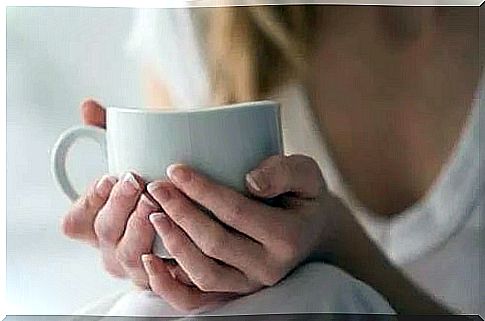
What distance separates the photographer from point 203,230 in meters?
0.54

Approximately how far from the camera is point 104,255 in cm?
55

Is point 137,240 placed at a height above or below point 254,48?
below

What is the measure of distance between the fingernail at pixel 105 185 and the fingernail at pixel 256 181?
8 cm

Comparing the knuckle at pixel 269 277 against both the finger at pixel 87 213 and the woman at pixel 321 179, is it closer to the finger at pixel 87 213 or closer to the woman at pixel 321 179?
the woman at pixel 321 179

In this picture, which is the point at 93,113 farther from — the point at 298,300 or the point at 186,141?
the point at 298,300

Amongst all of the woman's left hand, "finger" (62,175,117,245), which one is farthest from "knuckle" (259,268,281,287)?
"finger" (62,175,117,245)

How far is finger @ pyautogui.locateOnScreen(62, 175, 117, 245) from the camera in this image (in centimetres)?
54

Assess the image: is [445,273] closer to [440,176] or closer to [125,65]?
[440,176]

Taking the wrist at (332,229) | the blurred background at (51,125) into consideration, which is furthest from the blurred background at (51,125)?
the wrist at (332,229)

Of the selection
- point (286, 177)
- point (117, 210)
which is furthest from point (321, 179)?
point (117, 210)

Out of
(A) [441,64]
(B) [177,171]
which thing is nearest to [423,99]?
(A) [441,64]

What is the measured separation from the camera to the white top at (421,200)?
0.55 m

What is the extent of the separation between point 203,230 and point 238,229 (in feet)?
0.07

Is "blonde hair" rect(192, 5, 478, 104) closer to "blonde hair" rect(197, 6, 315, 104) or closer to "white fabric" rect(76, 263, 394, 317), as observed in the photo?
"blonde hair" rect(197, 6, 315, 104)
